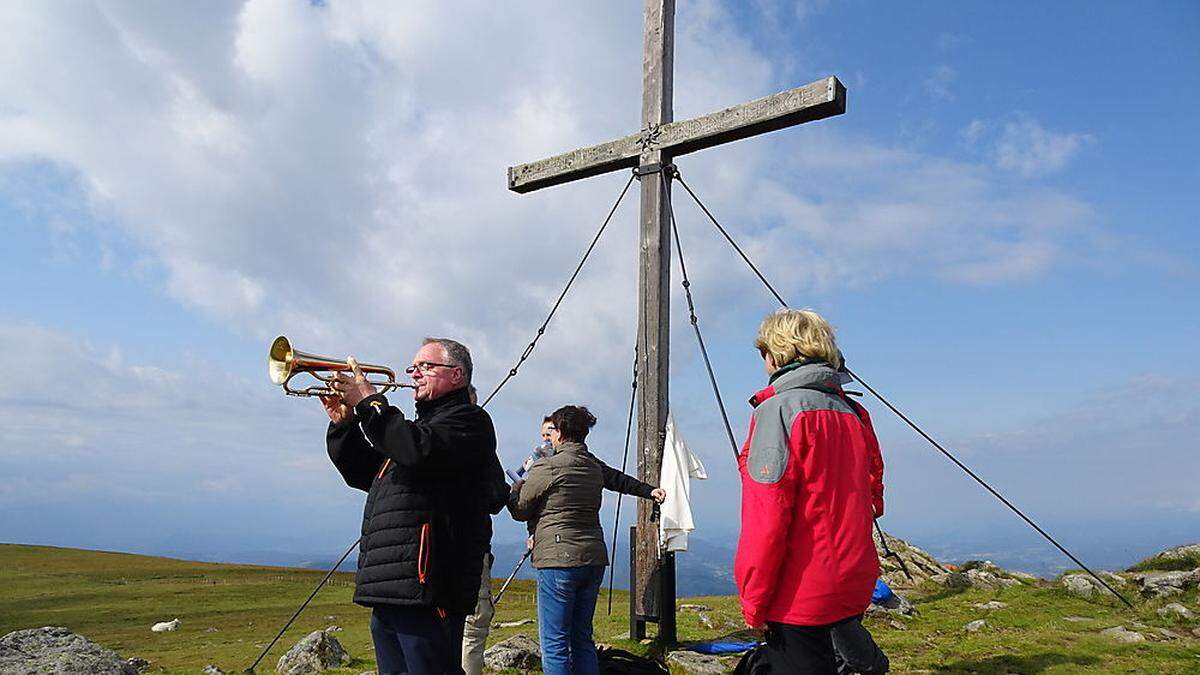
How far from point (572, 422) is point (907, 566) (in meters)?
9.45

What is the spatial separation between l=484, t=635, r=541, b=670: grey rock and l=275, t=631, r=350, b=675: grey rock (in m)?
2.06

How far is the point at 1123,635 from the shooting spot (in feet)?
28.0

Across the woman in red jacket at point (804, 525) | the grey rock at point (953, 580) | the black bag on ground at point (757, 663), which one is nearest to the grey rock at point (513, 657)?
the black bag on ground at point (757, 663)

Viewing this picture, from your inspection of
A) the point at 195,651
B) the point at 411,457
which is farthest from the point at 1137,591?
the point at 195,651

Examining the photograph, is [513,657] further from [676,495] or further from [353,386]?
[353,386]

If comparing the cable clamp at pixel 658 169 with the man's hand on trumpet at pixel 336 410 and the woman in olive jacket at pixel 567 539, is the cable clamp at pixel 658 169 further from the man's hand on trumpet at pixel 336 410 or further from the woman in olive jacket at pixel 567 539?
the man's hand on trumpet at pixel 336 410

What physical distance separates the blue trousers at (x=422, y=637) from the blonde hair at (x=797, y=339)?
235 centimetres

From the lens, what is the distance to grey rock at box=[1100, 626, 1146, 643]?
8.36m

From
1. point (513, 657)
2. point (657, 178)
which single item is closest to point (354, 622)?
point (513, 657)

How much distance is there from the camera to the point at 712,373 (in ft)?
29.0

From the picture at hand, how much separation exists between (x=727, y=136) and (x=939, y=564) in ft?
31.2

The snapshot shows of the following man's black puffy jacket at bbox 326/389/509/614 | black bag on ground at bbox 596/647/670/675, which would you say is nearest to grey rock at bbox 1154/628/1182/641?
black bag on ground at bbox 596/647/670/675

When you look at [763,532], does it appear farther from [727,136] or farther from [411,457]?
[727,136]

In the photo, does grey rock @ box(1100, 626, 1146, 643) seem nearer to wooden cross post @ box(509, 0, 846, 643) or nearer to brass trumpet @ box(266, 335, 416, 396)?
wooden cross post @ box(509, 0, 846, 643)
